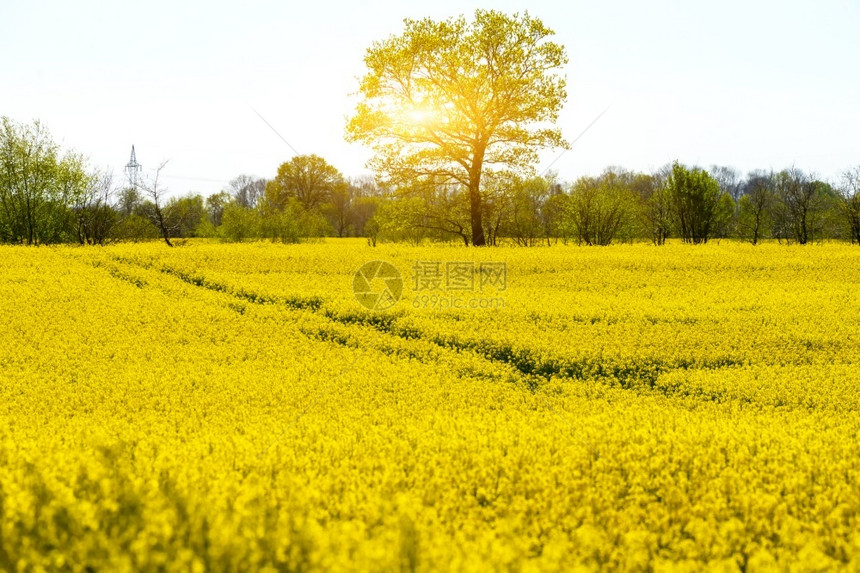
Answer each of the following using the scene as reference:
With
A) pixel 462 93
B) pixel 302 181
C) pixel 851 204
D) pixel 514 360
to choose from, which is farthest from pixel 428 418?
pixel 302 181

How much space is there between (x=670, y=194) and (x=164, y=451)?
156 feet

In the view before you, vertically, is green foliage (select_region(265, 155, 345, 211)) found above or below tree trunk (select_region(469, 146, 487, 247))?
above

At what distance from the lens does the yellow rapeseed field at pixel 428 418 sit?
399cm

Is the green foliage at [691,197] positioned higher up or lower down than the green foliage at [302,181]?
lower down

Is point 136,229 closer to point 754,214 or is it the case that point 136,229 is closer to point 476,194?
point 476,194

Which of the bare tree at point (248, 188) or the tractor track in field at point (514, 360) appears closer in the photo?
the tractor track in field at point (514, 360)

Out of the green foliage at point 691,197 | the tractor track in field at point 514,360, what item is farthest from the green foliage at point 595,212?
the tractor track in field at point 514,360

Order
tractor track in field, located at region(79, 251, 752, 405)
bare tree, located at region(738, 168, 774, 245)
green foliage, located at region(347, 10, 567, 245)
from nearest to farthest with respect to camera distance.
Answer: tractor track in field, located at region(79, 251, 752, 405) < green foliage, located at region(347, 10, 567, 245) < bare tree, located at region(738, 168, 774, 245)

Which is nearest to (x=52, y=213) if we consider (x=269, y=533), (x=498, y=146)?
(x=498, y=146)

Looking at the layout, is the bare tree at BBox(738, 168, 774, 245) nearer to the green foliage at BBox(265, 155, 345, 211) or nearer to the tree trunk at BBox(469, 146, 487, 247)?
the tree trunk at BBox(469, 146, 487, 247)

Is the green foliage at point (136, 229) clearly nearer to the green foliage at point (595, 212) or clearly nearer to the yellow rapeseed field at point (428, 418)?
the yellow rapeseed field at point (428, 418)

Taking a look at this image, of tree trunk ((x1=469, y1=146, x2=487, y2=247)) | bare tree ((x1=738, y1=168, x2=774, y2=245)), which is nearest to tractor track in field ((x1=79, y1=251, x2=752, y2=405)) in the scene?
tree trunk ((x1=469, y1=146, x2=487, y2=247))

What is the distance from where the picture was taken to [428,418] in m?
8.65

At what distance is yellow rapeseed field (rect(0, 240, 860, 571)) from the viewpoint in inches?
157
